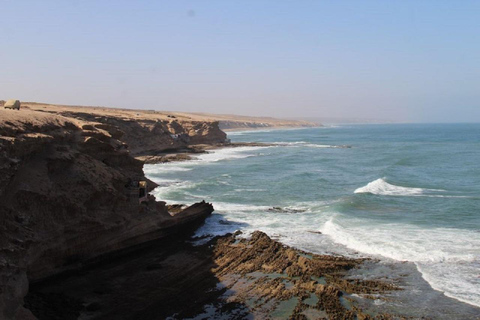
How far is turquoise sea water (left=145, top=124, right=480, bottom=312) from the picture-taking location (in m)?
19.9

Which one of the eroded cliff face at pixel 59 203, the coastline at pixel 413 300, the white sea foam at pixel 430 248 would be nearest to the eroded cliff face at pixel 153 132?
the eroded cliff face at pixel 59 203

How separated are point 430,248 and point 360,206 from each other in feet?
30.4

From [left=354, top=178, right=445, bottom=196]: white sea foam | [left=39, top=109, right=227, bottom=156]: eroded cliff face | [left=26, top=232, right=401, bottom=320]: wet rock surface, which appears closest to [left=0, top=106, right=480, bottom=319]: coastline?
[left=26, top=232, right=401, bottom=320]: wet rock surface

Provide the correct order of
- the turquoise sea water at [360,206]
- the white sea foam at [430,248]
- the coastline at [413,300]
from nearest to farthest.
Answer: the coastline at [413,300], the white sea foam at [430,248], the turquoise sea water at [360,206]

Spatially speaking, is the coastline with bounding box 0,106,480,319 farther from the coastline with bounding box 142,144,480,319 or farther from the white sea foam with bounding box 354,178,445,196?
the white sea foam with bounding box 354,178,445,196

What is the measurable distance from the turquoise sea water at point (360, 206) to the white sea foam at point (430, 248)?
43 millimetres

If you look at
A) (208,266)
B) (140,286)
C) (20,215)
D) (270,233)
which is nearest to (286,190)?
(270,233)

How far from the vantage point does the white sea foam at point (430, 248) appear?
659 inches

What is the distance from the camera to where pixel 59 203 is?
16.7 m

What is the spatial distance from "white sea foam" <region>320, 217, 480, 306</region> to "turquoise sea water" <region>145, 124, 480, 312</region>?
4cm

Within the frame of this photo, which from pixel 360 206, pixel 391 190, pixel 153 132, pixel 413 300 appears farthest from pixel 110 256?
pixel 153 132

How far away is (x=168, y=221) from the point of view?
22.1 metres

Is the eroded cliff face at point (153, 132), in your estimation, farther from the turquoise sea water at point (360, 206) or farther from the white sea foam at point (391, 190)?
the white sea foam at point (391, 190)

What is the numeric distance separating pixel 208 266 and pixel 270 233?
5665 millimetres
